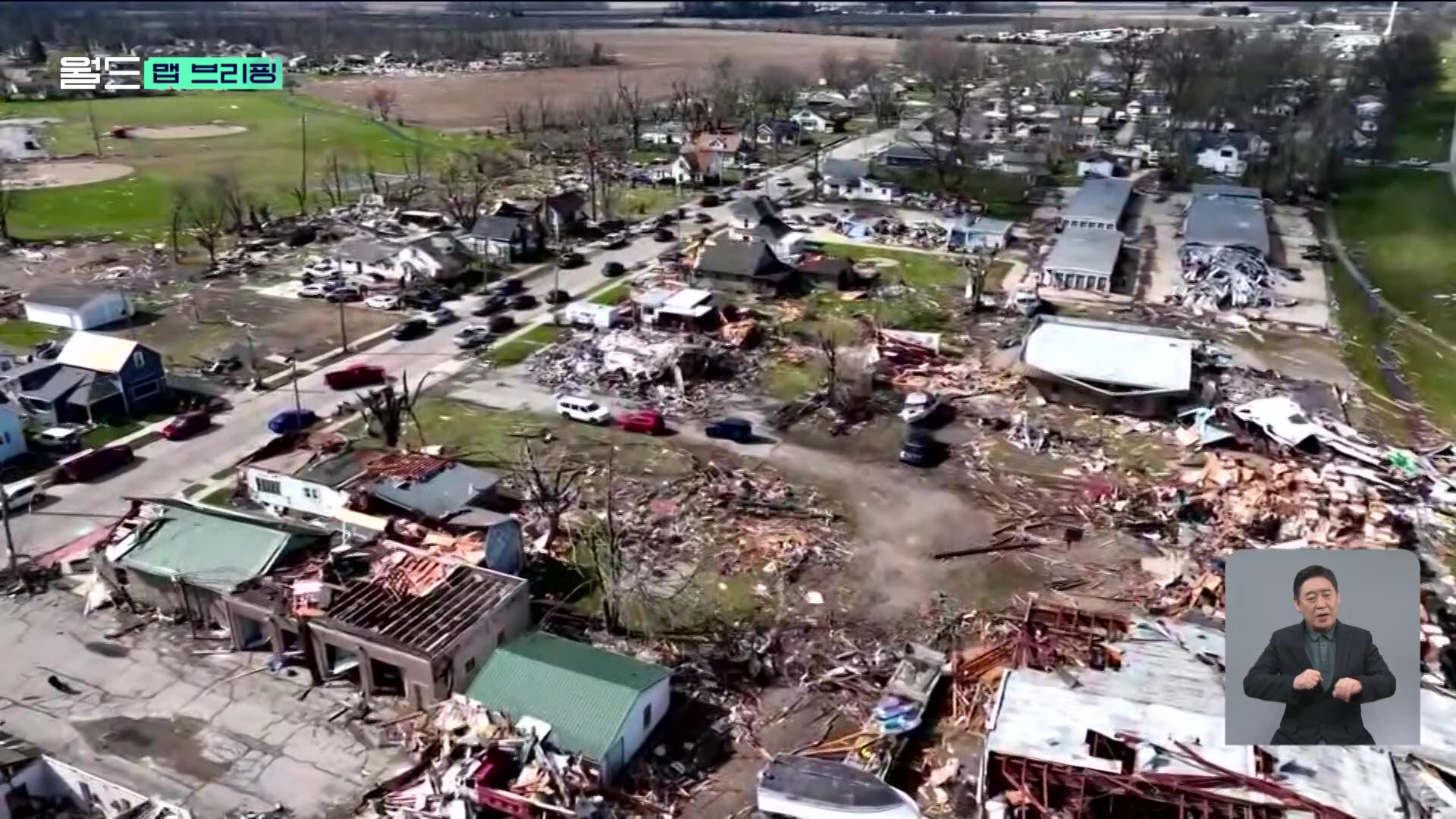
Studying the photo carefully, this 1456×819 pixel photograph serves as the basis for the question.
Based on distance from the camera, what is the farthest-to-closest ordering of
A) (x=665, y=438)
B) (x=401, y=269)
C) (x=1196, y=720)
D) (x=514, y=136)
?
(x=514, y=136)
(x=401, y=269)
(x=665, y=438)
(x=1196, y=720)

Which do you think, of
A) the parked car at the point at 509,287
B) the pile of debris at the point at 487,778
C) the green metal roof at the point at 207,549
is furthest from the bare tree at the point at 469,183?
the pile of debris at the point at 487,778

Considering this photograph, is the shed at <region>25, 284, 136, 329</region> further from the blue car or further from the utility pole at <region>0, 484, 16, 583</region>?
the utility pole at <region>0, 484, 16, 583</region>

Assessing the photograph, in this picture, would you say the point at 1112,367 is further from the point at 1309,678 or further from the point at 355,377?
the point at 1309,678

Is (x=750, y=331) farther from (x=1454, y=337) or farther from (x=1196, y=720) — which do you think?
(x=1454, y=337)

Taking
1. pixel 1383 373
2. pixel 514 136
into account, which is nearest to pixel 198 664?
pixel 1383 373

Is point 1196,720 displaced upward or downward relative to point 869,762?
upward

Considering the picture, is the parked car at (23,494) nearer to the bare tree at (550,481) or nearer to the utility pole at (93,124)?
the bare tree at (550,481)
